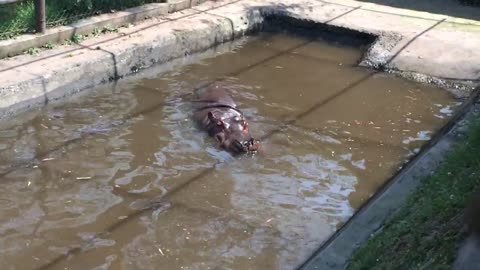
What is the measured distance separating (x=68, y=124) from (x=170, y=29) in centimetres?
279

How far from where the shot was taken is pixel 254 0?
1098cm

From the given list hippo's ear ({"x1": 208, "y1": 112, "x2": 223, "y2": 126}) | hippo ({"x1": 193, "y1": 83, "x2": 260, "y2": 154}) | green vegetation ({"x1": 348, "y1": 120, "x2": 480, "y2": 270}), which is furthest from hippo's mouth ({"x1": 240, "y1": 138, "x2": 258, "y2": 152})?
green vegetation ({"x1": 348, "y1": 120, "x2": 480, "y2": 270})

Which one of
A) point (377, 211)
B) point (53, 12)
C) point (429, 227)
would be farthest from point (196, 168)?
point (53, 12)

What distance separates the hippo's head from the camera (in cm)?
637

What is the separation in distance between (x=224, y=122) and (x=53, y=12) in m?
3.29

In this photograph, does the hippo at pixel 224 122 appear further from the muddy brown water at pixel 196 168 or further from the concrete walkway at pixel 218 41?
the concrete walkway at pixel 218 41

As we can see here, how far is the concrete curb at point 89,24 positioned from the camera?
26.0ft

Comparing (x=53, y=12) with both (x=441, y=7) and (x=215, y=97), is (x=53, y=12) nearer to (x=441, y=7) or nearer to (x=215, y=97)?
(x=215, y=97)

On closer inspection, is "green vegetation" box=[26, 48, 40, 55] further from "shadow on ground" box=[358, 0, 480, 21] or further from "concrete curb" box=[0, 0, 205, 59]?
"shadow on ground" box=[358, 0, 480, 21]

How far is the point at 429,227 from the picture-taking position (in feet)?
13.2

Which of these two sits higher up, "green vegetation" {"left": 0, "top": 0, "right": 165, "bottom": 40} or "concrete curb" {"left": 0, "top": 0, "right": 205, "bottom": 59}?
"green vegetation" {"left": 0, "top": 0, "right": 165, "bottom": 40}

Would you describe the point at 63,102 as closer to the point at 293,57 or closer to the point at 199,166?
the point at 199,166

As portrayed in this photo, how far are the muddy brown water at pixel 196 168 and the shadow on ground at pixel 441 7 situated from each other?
3.16 meters

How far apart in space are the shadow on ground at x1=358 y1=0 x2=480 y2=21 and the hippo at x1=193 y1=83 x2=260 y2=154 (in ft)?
17.2
